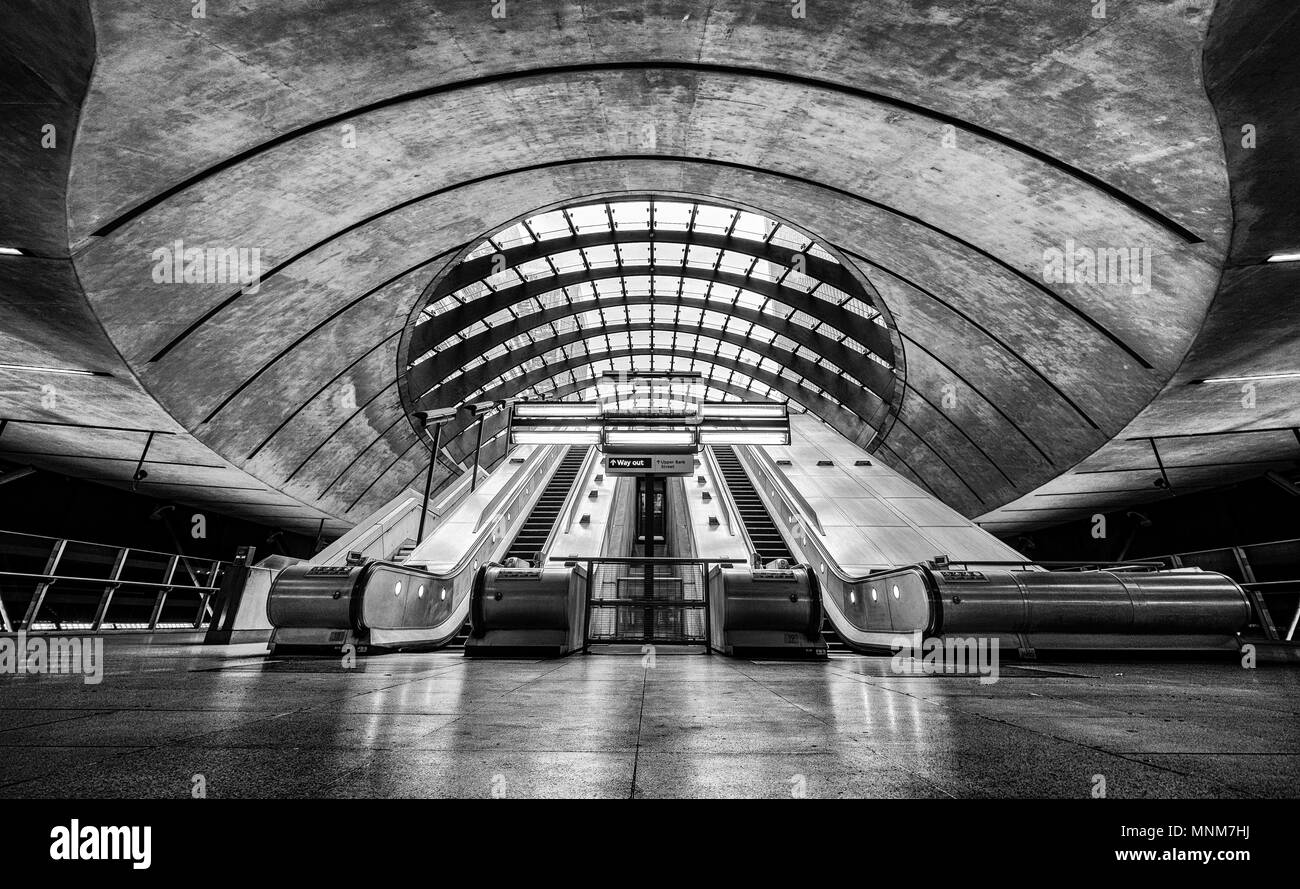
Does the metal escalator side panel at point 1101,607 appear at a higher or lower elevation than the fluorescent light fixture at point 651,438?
lower

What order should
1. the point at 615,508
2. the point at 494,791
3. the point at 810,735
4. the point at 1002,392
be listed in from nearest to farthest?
1. the point at 494,791
2. the point at 810,735
3. the point at 1002,392
4. the point at 615,508

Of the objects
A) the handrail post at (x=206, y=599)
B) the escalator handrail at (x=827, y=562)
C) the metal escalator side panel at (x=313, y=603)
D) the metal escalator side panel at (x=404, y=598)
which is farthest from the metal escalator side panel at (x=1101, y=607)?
the handrail post at (x=206, y=599)

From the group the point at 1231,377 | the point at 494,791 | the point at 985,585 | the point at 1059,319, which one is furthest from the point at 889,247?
the point at 494,791

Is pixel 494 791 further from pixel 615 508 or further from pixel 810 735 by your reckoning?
pixel 615 508

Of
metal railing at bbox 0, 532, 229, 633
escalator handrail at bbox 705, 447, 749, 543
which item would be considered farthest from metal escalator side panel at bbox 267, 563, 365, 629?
escalator handrail at bbox 705, 447, 749, 543

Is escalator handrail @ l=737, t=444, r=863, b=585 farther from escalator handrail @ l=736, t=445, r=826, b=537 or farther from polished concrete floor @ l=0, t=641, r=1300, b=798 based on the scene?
polished concrete floor @ l=0, t=641, r=1300, b=798

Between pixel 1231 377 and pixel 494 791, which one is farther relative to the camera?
pixel 1231 377

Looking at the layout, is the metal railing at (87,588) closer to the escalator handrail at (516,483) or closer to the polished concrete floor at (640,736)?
the escalator handrail at (516,483)

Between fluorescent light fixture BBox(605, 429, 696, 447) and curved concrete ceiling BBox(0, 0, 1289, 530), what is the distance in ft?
16.3

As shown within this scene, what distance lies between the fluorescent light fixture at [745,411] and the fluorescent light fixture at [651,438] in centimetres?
610

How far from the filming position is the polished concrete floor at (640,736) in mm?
1805

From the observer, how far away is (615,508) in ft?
58.1

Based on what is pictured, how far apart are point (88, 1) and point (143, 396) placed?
7.94 metres

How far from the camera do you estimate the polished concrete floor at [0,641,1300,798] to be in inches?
71.1
